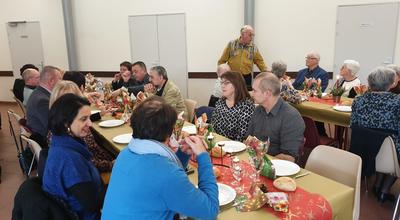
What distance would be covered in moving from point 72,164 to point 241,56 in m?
4.42

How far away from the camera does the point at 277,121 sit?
2.73 meters

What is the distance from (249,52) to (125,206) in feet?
15.6

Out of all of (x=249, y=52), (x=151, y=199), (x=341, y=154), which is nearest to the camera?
(x=151, y=199)

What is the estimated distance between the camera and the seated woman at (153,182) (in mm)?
1387

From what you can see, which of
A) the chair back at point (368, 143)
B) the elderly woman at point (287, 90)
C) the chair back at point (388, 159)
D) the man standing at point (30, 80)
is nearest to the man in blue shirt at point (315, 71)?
the elderly woman at point (287, 90)

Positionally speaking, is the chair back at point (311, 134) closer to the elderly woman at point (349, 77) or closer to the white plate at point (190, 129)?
the white plate at point (190, 129)

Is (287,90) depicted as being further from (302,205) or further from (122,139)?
(302,205)

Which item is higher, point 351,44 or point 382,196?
point 351,44

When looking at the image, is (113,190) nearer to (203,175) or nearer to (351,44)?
(203,175)

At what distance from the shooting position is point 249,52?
5.84 meters

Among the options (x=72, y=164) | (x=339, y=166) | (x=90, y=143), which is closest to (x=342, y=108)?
(x=339, y=166)

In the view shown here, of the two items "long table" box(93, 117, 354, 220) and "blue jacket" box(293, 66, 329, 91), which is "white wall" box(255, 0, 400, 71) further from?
"long table" box(93, 117, 354, 220)

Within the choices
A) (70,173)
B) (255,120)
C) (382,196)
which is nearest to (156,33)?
(255,120)

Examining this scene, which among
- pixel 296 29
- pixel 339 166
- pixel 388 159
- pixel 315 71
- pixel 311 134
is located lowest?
pixel 388 159
